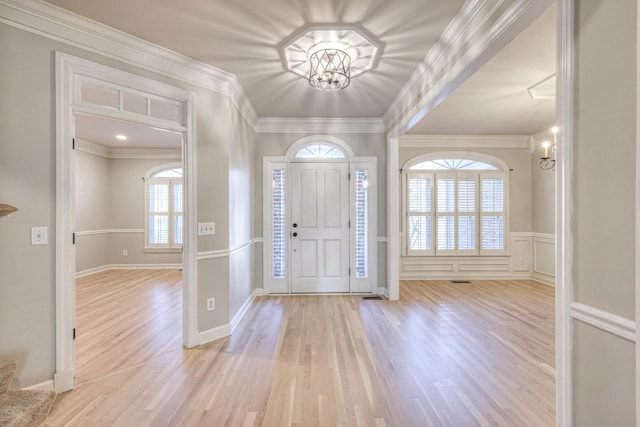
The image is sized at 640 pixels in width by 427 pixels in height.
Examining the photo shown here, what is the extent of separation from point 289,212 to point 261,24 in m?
2.88

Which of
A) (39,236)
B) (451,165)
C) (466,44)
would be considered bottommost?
(39,236)

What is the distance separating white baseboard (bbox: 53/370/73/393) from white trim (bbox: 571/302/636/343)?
327 cm

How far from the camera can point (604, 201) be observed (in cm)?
121

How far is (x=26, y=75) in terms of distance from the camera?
212cm

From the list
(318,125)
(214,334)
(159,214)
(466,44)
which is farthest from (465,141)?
(159,214)

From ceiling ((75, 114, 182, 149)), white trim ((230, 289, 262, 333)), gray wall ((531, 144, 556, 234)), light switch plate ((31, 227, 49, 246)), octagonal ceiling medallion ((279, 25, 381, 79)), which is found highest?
ceiling ((75, 114, 182, 149))

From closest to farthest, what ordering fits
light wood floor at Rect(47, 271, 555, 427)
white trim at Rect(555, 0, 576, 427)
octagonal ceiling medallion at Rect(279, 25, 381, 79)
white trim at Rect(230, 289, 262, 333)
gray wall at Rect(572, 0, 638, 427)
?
gray wall at Rect(572, 0, 638, 427), white trim at Rect(555, 0, 576, 427), light wood floor at Rect(47, 271, 555, 427), octagonal ceiling medallion at Rect(279, 25, 381, 79), white trim at Rect(230, 289, 262, 333)

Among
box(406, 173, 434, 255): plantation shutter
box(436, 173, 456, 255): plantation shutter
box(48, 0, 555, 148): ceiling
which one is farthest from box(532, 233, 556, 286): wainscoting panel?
box(48, 0, 555, 148): ceiling

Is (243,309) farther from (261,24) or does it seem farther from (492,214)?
(492,214)

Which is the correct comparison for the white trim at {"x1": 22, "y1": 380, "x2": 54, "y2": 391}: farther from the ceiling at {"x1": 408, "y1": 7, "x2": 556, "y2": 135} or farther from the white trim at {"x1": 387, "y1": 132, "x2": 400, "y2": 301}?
the ceiling at {"x1": 408, "y1": 7, "x2": 556, "y2": 135}

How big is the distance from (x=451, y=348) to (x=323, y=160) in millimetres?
3137

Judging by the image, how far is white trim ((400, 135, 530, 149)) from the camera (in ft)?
19.3

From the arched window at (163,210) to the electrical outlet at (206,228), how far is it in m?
4.44

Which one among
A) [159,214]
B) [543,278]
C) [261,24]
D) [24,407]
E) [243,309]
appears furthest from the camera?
[159,214]
